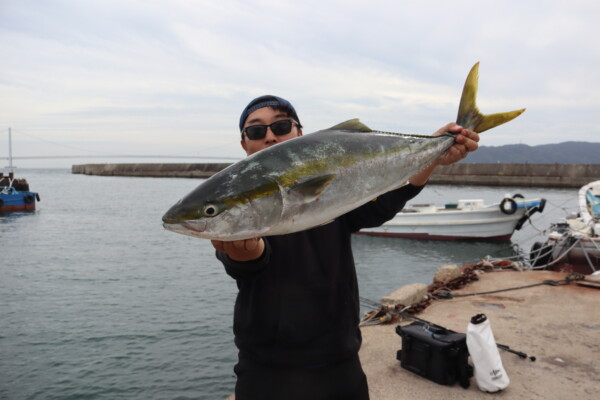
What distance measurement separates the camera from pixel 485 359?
18.5 feet

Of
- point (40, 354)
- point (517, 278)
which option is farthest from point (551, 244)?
point (40, 354)

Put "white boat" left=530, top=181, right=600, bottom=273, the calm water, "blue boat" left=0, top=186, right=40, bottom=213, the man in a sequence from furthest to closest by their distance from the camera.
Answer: "blue boat" left=0, top=186, right=40, bottom=213 → "white boat" left=530, top=181, right=600, bottom=273 → the calm water → the man

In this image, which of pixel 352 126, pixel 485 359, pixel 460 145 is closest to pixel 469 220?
pixel 485 359

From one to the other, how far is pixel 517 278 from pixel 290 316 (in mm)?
12420

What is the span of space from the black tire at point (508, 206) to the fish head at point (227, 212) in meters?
26.9

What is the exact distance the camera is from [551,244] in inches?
639

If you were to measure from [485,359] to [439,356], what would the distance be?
2.00 feet

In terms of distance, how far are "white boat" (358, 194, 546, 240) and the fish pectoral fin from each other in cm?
2451

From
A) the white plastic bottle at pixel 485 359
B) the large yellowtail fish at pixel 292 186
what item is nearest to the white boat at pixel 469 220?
the white plastic bottle at pixel 485 359

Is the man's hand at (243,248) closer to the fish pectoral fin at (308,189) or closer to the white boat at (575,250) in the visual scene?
the fish pectoral fin at (308,189)

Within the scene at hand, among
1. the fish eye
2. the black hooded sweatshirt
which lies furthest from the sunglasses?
the fish eye

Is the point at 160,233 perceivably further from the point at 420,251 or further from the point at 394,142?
the point at 394,142

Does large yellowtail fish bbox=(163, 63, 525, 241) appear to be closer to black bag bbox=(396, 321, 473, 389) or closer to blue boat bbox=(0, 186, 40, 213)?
black bag bbox=(396, 321, 473, 389)

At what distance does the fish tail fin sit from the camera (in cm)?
305
